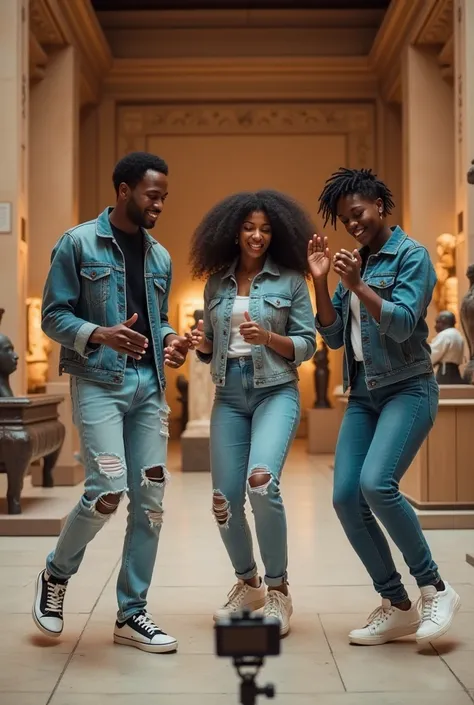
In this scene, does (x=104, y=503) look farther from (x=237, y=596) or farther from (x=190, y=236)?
(x=190, y=236)

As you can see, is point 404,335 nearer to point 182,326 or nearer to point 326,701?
point 326,701

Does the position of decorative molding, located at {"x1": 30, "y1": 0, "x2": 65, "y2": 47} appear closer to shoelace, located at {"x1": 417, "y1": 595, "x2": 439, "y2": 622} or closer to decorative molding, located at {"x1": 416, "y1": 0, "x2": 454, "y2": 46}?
decorative molding, located at {"x1": 416, "y1": 0, "x2": 454, "y2": 46}

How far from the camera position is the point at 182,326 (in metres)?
→ 16.5

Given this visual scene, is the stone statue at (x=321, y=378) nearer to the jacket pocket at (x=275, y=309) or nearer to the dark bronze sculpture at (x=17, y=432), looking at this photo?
the dark bronze sculpture at (x=17, y=432)

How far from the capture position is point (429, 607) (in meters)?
3.55

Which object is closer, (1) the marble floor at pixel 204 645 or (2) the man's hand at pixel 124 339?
(1) the marble floor at pixel 204 645

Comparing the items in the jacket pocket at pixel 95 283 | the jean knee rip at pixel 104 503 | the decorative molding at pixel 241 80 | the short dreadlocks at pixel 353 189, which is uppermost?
the decorative molding at pixel 241 80

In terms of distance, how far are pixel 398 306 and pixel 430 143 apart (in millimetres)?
10598

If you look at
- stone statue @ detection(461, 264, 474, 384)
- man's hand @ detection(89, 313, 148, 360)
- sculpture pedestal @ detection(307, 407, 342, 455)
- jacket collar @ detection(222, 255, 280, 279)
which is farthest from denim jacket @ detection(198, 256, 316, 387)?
sculpture pedestal @ detection(307, 407, 342, 455)

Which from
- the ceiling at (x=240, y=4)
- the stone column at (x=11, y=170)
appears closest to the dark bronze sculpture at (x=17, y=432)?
the stone column at (x=11, y=170)

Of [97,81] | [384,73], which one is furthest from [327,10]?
[97,81]

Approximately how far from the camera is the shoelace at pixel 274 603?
12.3 feet

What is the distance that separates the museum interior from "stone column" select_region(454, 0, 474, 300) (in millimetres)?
29

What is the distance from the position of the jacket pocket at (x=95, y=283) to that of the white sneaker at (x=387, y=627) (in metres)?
1.66
